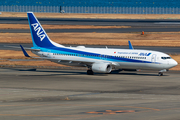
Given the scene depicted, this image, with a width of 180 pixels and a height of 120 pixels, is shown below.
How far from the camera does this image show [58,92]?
4291cm

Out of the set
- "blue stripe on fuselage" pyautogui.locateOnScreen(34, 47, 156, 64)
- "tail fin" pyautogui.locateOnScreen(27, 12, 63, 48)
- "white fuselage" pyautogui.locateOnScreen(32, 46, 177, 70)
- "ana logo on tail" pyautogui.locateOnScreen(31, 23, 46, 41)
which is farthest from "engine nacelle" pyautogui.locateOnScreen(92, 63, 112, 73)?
"ana logo on tail" pyautogui.locateOnScreen(31, 23, 46, 41)

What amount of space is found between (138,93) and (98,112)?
1422cm

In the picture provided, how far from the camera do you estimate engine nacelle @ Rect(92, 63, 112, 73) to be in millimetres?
58719

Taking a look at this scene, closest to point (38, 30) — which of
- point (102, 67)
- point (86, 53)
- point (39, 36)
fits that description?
point (39, 36)

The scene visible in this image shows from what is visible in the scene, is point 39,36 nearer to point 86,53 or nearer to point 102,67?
point 86,53

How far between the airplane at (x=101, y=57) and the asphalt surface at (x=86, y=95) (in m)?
1.63

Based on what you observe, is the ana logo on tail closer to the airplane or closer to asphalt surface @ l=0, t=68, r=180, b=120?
the airplane

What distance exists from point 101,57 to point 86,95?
68.5ft

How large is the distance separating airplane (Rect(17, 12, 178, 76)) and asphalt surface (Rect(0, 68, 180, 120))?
1.63m

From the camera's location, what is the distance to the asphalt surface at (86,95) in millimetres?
27886

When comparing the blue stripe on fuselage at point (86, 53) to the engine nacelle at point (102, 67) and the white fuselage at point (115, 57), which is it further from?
the engine nacelle at point (102, 67)

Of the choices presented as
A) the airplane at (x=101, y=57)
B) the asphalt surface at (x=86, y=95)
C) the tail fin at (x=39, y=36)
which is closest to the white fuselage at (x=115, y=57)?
the airplane at (x=101, y=57)

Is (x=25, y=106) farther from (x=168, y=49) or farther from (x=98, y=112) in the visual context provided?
(x=168, y=49)

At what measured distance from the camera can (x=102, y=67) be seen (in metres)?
58.8
